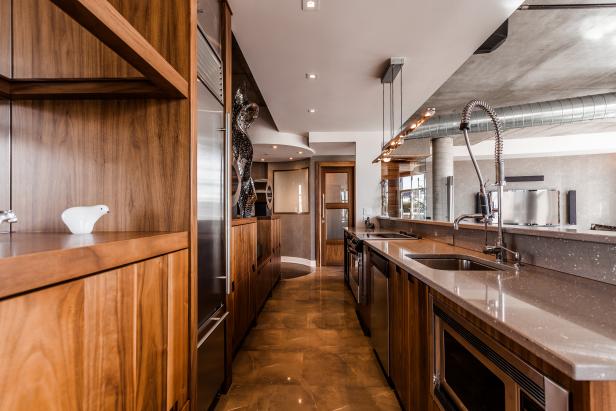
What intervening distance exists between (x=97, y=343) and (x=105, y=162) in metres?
0.76

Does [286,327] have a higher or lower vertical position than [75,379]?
lower

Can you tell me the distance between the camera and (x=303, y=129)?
5539 mm

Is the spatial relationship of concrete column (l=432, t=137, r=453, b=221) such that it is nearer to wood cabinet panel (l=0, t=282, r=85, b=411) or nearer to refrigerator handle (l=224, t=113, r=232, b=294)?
refrigerator handle (l=224, t=113, r=232, b=294)

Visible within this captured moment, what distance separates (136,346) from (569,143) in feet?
31.5

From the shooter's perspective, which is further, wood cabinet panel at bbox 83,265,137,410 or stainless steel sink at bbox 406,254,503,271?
stainless steel sink at bbox 406,254,503,271

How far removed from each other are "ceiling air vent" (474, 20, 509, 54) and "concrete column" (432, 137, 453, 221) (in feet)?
9.55

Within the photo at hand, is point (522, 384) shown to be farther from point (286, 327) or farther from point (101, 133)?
point (286, 327)

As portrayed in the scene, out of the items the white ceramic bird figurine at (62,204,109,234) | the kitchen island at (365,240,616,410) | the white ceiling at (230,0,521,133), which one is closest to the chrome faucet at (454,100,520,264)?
the kitchen island at (365,240,616,410)

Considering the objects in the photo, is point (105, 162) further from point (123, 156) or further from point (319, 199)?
point (319, 199)

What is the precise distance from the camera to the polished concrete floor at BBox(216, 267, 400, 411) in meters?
1.98

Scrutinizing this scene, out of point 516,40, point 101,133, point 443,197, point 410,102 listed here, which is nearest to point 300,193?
point 443,197

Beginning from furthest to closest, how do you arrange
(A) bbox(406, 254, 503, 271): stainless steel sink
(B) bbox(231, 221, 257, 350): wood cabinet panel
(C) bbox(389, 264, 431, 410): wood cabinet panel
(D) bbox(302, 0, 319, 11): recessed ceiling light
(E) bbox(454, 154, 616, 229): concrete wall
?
(E) bbox(454, 154, 616, 229): concrete wall
(B) bbox(231, 221, 257, 350): wood cabinet panel
(D) bbox(302, 0, 319, 11): recessed ceiling light
(A) bbox(406, 254, 503, 271): stainless steel sink
(C) bbox(389, 264, 431, 410): wood cabinet panel

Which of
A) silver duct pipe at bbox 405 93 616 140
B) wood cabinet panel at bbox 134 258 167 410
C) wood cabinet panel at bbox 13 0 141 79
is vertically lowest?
wood cabinet panel at bbox 134 258 167 410

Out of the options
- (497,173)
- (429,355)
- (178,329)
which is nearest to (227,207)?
(178,329)
